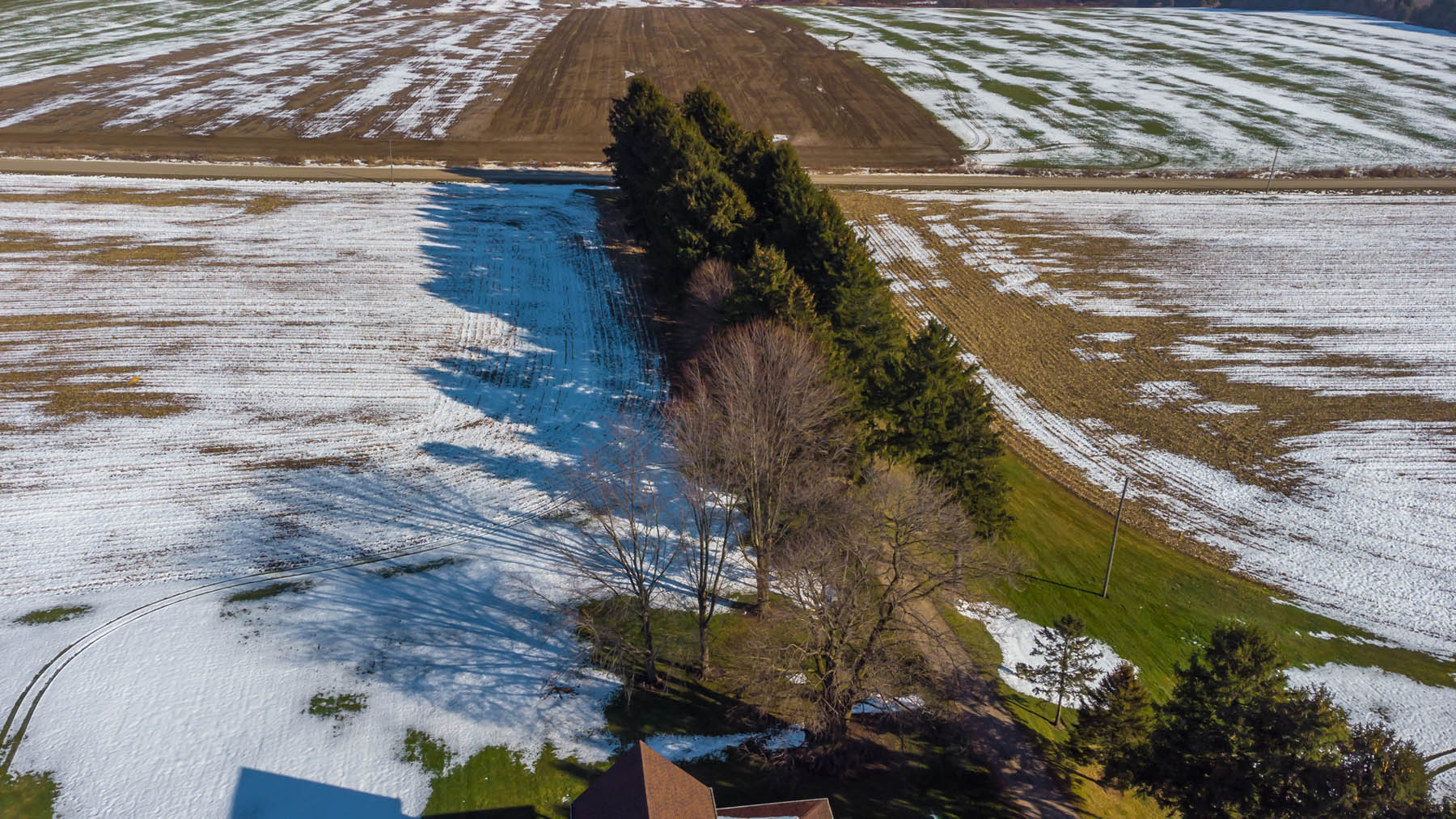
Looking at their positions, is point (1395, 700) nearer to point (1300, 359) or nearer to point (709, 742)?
point (709, 742)

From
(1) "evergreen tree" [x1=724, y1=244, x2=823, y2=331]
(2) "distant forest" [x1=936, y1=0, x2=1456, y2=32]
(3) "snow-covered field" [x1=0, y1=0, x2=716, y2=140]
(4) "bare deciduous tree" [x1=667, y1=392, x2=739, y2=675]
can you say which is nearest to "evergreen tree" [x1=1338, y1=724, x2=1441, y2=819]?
(4) "bare deciduous tree" [x1=667, y1=392, x2=739, y2=675]

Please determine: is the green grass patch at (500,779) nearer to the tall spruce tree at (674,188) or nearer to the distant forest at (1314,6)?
the tall spruce tree at (674,188)

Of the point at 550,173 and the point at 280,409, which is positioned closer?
the point at 280,409

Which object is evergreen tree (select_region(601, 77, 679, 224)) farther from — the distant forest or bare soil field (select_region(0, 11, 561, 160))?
the distant forest

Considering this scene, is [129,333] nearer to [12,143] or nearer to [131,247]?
[131,247]

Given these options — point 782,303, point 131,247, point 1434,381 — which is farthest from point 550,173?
point 1434,381

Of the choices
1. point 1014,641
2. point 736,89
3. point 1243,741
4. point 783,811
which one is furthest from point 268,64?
point 1243,741
